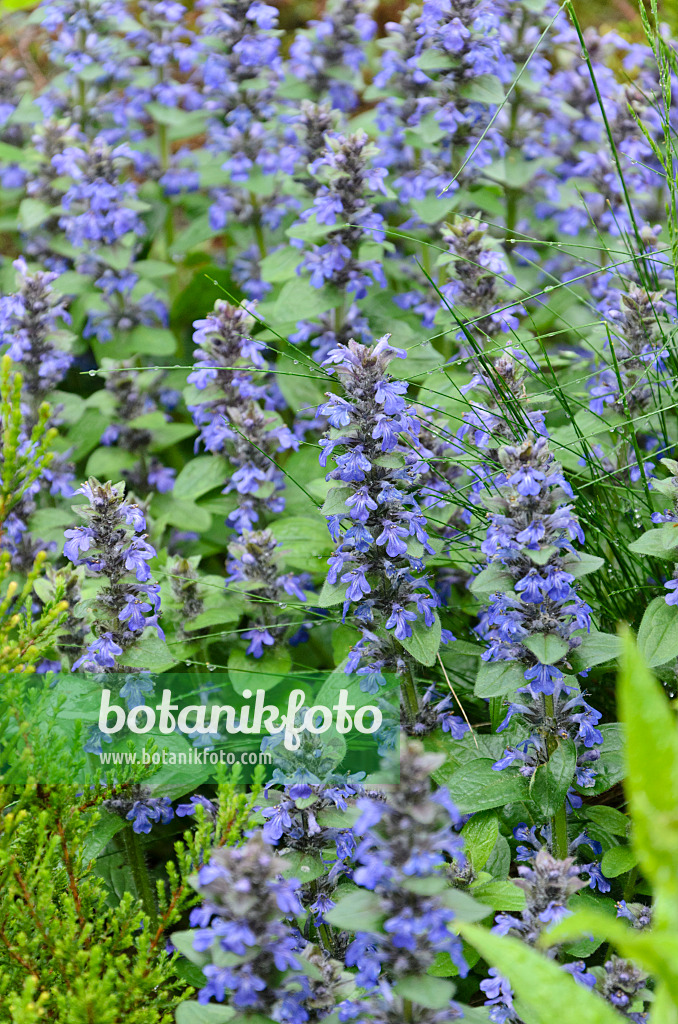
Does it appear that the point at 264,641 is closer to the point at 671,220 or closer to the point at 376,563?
the point at 376,563

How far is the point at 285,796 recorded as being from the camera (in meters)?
2.11

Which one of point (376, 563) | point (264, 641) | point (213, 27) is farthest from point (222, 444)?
point (213, 27)

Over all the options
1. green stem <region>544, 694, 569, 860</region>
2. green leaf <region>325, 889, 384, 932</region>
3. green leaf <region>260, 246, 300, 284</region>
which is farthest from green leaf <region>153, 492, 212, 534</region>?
green leaf <region>325, 889, 384, 932</region>

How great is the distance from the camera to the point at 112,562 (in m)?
2.35

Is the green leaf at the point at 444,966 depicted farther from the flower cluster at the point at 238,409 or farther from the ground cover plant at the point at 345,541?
the flower cluster at the point at 238,409

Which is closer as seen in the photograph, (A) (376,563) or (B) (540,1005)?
(B) (540,1005)

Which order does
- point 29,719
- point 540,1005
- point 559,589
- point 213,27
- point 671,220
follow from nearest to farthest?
point 540,1005 < point 559,589 < point 29,719 < point 671,220 < point 213,27

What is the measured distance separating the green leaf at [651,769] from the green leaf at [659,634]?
86 centimetres

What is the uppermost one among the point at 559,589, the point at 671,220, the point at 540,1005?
the point at 671,220

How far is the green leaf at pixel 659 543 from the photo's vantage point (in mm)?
2104

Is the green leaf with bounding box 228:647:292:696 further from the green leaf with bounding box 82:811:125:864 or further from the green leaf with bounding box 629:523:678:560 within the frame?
the green leaf with bounding box 629:523:678:560

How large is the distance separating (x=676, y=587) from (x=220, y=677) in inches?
55.9

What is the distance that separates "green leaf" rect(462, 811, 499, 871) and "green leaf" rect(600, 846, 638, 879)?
25 cm

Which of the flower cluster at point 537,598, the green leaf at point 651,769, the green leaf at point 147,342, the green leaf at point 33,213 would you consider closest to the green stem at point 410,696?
the flower cluster at point 537,598
